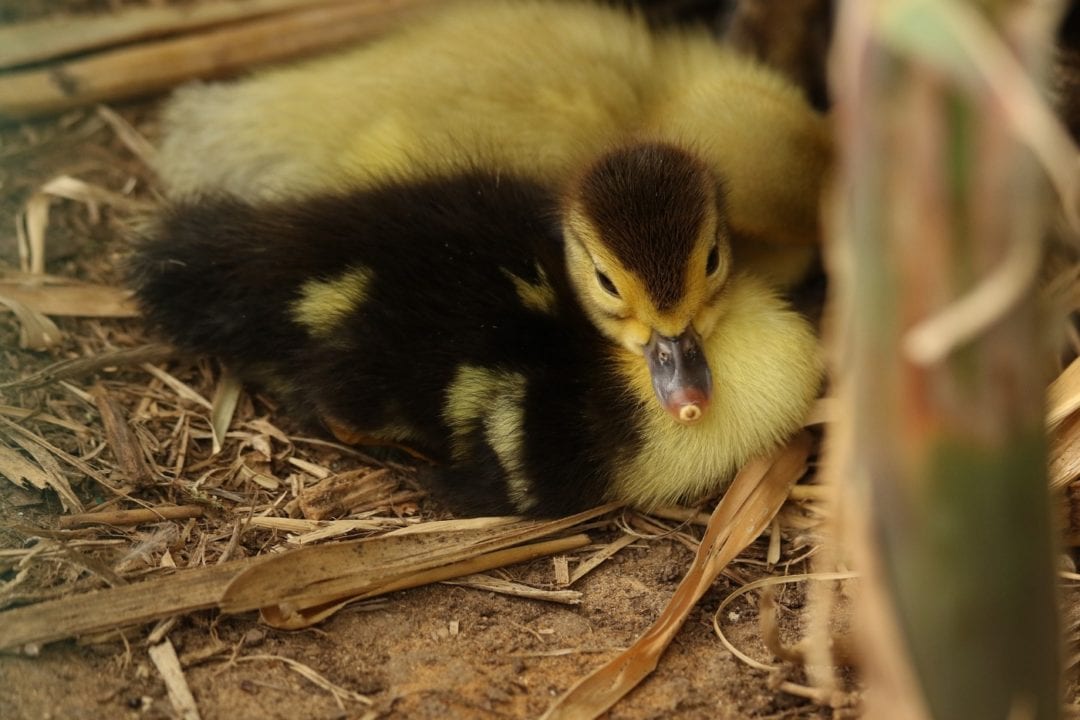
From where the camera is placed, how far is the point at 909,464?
0.86m

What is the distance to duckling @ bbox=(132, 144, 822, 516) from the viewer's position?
1752mm

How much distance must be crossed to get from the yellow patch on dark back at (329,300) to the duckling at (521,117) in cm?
23

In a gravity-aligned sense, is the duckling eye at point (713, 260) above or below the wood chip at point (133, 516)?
above

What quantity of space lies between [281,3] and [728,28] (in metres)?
0.98

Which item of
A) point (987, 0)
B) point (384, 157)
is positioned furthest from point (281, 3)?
point (987, 0)

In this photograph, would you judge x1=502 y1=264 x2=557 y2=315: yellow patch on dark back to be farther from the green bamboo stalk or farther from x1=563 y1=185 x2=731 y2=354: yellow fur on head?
the green bamboo stalk

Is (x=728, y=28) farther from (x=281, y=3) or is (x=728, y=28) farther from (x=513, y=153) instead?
(x=281, y=3)

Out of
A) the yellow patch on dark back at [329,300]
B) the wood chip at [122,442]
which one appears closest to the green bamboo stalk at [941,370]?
the yellow patch on dark back at [329,300]

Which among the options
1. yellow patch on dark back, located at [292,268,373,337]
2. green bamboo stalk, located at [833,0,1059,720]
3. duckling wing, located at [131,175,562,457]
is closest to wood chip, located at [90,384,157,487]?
duckling wing, located at [131,175,562,457]

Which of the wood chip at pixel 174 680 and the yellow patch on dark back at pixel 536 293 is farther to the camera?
the yellow patch on dark back at pixel 536 293

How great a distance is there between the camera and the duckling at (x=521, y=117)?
2.12 m

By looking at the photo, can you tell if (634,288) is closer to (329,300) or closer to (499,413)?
(499,413)

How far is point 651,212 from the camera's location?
66.9 inches

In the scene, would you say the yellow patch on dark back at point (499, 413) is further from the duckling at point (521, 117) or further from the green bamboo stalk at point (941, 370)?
the green bamboo stalk at point (941, 370)
